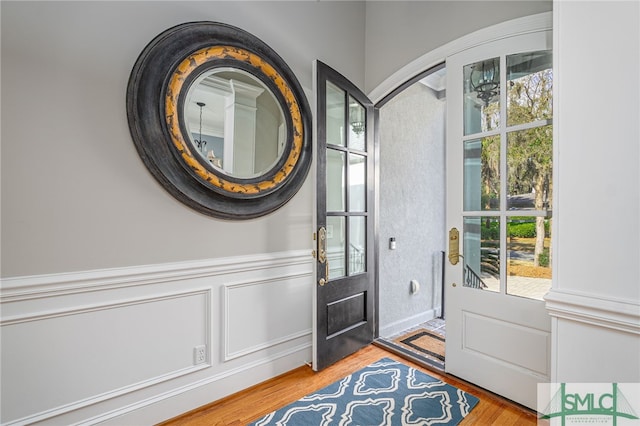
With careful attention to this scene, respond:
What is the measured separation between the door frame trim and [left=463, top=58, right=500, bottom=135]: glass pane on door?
152 millimetres

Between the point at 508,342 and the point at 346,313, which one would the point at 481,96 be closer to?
the point at 508,342

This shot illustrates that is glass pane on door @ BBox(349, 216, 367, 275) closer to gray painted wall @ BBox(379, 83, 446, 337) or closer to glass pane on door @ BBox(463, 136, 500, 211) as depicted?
gray painted wall @ BBox(379, 83, 446, 337)

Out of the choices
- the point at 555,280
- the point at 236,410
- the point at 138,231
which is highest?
the point at 138,231

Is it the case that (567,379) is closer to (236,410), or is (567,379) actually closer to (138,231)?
(236,410)

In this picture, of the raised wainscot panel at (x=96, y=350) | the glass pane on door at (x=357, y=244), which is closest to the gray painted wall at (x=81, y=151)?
the raised wainscot panel at (x=96, y=350)

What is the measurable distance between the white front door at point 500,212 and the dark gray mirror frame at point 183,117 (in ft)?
3.90

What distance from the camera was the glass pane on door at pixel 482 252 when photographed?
6.59 feet

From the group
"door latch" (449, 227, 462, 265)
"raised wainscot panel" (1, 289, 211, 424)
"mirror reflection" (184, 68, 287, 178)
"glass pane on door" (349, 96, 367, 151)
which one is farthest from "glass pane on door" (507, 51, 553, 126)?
"raised wainscot panel" (1, 289, 211, 424)

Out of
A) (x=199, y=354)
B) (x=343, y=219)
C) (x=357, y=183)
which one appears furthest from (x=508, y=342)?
(x=199, y=354)

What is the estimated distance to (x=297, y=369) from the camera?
7.67 ft

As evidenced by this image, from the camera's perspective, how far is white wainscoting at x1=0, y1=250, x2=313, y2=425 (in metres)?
1.40

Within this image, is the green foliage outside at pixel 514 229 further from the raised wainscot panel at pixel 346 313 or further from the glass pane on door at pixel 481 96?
the raised wainscot panel at pixel 346 313

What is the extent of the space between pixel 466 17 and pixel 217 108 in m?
1.82

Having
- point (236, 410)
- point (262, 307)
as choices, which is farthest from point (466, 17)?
point (236, 410)
